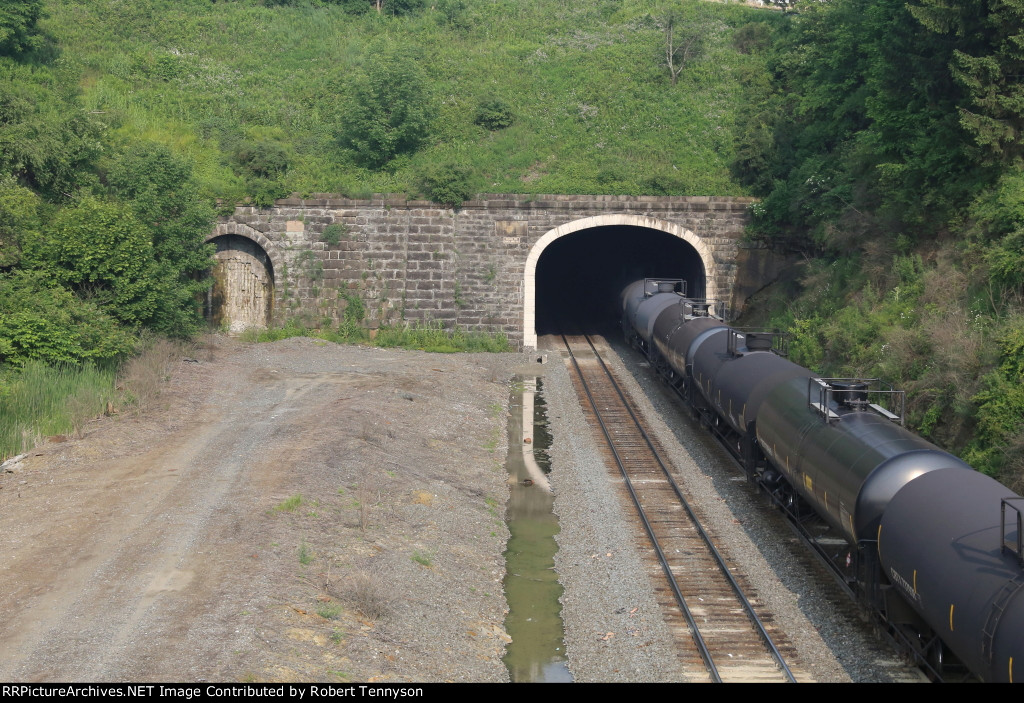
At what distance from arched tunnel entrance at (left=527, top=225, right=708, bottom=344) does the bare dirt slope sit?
20.9 m

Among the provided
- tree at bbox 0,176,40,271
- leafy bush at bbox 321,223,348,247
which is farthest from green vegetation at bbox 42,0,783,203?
tree at bbox 0,176,40,271

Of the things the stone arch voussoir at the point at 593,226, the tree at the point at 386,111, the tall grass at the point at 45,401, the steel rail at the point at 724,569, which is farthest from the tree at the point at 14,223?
the stone arch voussoir at the point at 593,226

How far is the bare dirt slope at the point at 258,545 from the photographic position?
12.0 meters

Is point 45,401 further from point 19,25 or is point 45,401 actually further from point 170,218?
point 19,25

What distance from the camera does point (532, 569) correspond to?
56.9ft

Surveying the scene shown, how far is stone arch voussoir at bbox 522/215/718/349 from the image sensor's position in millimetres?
38844

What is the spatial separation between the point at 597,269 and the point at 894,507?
41179mm

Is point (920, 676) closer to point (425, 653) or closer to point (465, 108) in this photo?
point (425, 653)

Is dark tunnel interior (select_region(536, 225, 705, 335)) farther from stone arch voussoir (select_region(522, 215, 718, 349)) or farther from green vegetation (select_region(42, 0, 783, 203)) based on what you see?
green vegetation (select_region(42, 0, 783, 203))

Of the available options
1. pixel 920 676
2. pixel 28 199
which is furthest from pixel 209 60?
pixel 920 676

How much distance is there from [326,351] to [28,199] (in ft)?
42.0

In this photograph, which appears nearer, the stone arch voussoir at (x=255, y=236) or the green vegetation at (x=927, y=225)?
the green vegetation at (x=927, y=225)

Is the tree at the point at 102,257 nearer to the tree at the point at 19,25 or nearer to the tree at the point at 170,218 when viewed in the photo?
the tree at the point at 170,218

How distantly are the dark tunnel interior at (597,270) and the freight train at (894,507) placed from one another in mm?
24295
